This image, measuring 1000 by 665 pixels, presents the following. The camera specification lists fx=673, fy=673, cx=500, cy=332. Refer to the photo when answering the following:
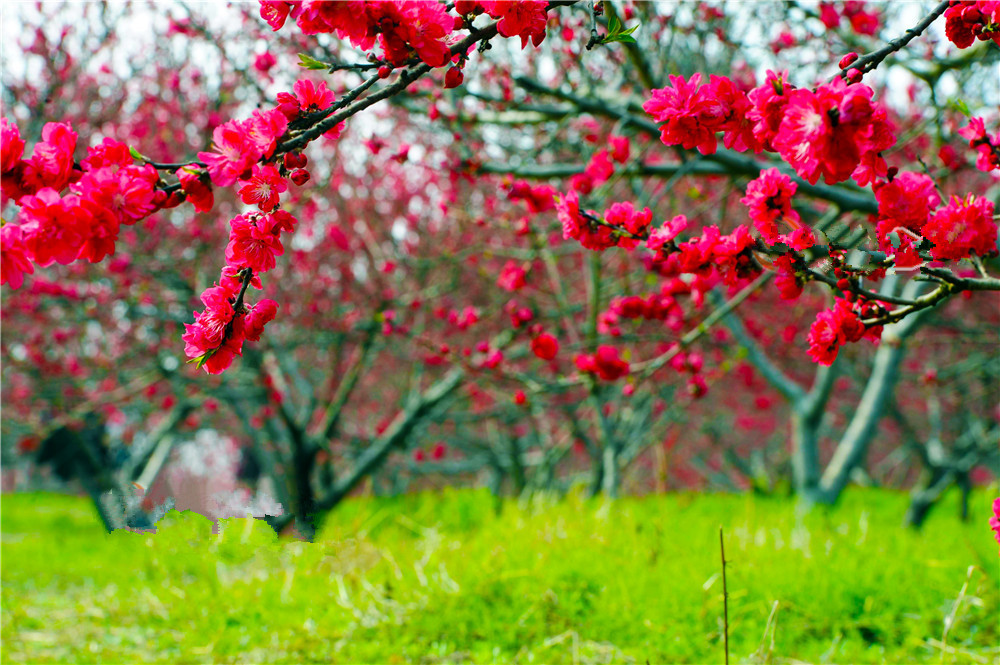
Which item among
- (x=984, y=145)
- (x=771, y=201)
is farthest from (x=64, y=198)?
(x=984, y=145)

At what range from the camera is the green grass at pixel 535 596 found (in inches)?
106

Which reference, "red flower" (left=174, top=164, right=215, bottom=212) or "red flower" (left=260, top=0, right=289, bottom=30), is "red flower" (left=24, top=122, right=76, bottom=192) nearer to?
"red flower" (left=174, top=164, right=215, bottom=212)

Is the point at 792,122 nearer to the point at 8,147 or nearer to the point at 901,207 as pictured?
the point at 901,207

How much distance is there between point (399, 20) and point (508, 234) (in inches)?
268

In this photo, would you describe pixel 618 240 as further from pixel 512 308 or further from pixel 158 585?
pixel 158 585

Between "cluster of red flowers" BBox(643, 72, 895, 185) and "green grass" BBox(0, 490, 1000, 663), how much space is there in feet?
5.05

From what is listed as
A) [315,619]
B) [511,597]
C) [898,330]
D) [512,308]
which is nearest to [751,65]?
[898,330]

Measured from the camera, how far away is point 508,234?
8.05 m

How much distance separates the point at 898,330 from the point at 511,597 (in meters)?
2.80

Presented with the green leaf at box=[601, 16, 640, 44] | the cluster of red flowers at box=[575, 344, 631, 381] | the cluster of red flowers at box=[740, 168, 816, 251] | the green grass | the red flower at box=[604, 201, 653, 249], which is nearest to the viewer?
the green leaf at box=[601, 16, 640, 44]

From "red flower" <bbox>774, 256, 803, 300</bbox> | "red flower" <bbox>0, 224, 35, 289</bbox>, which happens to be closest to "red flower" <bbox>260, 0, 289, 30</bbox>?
"red flower" <bbox>0, 224, 35, 289</bbox>

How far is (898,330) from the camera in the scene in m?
4.03

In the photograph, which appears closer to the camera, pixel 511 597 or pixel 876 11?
pixel 511 597

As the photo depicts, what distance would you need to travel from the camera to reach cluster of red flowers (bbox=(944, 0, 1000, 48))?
4.60 feet
